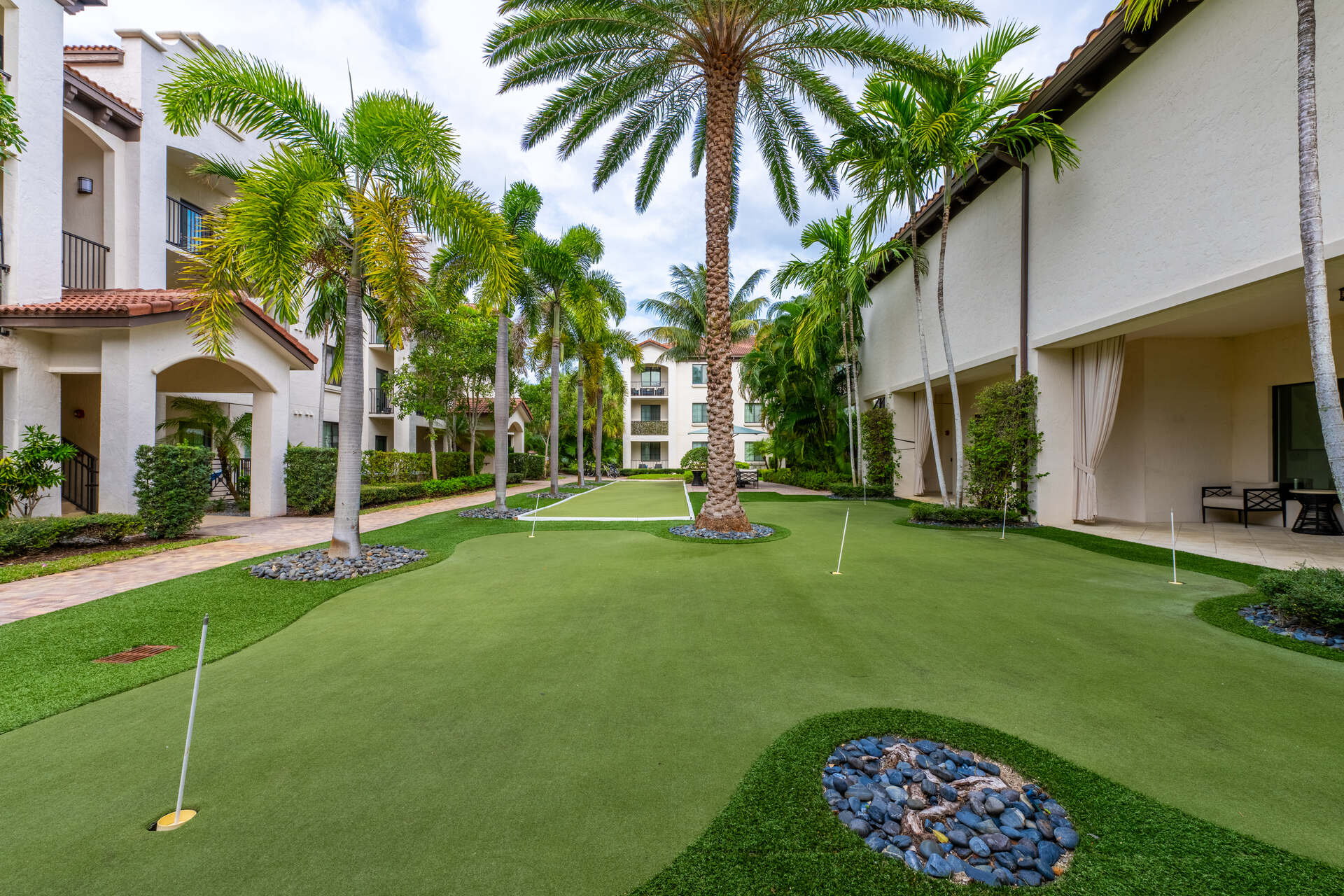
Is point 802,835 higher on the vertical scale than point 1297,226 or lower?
lower

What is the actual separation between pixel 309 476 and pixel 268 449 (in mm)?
1034

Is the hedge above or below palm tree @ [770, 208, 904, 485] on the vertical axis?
below

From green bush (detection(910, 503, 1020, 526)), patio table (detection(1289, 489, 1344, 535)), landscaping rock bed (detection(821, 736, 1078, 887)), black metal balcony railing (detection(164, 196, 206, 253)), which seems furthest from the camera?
black metal balcony railing (detection(164, 196, 206, 253))

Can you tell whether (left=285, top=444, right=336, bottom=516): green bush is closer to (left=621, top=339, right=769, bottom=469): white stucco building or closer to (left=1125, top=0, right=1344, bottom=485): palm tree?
(left=1125, top=0, right=1344, bottom=485): palm tree

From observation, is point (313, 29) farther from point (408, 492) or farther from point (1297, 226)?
point (1297, 226)

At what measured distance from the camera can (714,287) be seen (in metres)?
10.6

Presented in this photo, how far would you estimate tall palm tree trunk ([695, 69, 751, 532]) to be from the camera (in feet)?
33.9

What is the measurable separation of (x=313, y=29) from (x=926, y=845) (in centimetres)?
1365

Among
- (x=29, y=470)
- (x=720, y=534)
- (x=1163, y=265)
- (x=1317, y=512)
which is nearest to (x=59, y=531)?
(x=29, y=470)

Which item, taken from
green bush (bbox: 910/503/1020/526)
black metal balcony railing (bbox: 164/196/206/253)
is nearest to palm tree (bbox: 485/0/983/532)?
green bush (bbox: 910/503/1020/526)

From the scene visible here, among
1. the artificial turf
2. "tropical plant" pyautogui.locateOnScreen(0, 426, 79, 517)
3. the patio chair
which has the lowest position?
the artificial turf

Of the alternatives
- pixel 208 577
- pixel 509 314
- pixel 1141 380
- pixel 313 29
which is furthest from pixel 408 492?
pixel 1141 380

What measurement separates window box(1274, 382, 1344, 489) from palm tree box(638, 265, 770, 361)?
19693 mm

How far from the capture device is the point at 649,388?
1658 inches
